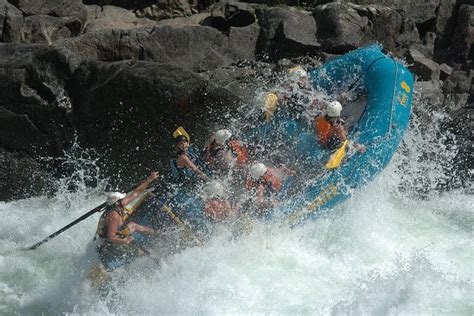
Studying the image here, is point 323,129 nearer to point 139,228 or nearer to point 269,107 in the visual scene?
point 269,107

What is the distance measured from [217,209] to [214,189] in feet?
0.69

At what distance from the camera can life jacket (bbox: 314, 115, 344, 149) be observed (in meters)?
7.58

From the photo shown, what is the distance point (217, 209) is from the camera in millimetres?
6949

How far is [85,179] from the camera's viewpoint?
954 cm

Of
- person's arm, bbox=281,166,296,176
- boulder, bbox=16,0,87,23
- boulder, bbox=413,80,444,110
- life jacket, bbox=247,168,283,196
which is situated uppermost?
life jacket, bbox=247,168,283,196

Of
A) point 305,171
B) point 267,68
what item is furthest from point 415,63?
point 305,171

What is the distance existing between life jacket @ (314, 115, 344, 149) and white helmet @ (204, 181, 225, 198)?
1.42 m

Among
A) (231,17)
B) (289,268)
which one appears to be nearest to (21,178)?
(289,268)

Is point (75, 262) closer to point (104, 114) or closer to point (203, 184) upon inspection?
point (203, 184)

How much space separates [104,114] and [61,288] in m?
2.95

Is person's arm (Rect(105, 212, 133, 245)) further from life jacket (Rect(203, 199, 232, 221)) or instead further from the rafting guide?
life jacket (Rect(203, 199, 232, 221))

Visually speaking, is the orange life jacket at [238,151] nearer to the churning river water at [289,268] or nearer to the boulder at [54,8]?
the churning river water at [289,268]

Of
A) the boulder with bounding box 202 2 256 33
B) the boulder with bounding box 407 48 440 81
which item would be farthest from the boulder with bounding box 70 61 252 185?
the boulder with bounding box 407 48 440 81

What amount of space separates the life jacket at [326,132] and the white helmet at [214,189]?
142 cm
